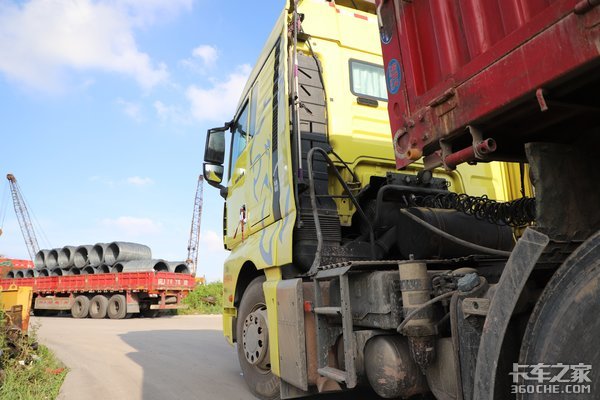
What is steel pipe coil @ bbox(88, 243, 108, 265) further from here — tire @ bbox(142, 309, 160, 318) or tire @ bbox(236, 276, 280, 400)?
tire @ bbox(236, 276, 280, 400)

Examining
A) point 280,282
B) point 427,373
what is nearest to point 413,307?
point 427,373

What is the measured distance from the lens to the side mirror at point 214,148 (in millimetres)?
4965

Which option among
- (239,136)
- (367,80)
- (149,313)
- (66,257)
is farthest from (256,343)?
(66,257)

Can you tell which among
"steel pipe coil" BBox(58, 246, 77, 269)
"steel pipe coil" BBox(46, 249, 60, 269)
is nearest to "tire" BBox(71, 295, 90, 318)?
"steel pipe coil" BBox(58, 246, 77, 269)

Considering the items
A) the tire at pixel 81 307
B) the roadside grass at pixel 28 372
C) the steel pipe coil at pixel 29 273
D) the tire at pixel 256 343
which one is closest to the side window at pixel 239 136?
the tire at pixel 256 343

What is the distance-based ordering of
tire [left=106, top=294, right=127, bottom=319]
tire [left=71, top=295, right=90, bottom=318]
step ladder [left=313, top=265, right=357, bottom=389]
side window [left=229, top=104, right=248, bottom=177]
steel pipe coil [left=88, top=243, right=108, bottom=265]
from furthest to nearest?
steel pipe coil [left=88, top=243, right=108, bottom=265], tire [left=71, top=295, right=90, bottom=318], tire [left=106, top=294, right=127, bottom=319], side window [left=229, top=104, right=248, bottom=177], step ladder [left=313, top=265, right=357, bottom=389]

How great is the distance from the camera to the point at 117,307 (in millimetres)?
15562

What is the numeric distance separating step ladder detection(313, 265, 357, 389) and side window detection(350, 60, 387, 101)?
1.91 metres

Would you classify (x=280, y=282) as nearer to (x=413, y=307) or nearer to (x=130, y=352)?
(x=413, y=307)

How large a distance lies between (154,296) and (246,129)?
1223cm

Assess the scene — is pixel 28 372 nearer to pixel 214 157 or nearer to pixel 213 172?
pixel 213 172

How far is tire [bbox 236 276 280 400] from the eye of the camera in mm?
3530

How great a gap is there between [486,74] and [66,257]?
21.0 metres

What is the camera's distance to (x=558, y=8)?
132 cm
